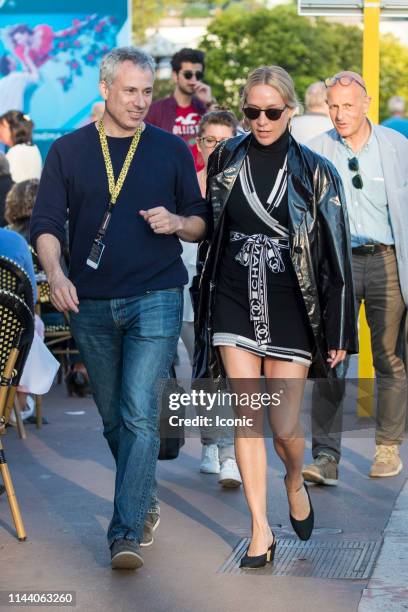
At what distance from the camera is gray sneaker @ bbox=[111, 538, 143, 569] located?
5809mm

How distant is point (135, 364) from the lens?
5.93 m

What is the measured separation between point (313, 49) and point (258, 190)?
4743 centimetres

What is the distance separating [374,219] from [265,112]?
218 cm

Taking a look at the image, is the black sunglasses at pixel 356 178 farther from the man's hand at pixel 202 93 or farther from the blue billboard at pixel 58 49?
the blue billboard at pixel 58 49

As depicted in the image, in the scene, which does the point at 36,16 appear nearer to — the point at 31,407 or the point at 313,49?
the point at 31,407

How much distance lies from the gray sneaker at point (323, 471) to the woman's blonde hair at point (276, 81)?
7.75 feet

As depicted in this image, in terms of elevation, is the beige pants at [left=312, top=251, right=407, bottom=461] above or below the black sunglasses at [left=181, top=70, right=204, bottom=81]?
below

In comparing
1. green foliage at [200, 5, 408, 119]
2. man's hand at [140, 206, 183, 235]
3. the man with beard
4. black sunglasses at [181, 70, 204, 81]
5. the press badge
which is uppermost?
green foliage at [200, 5, 408, 119]

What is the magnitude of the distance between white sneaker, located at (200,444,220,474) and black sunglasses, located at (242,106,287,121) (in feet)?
8.90

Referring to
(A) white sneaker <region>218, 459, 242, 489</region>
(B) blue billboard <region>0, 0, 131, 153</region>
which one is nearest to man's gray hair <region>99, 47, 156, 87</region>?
(A) white sneaker <region>218, 459, 242, 489</region>

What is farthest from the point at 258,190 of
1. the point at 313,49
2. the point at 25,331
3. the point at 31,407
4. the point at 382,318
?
the point at 313,49

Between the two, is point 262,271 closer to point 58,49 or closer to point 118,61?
point 118,61

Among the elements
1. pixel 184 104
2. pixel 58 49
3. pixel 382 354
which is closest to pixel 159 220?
pixel 382 354

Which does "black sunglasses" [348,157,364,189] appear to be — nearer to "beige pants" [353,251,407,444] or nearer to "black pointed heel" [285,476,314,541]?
"beige pants" [353,251,407,444]
